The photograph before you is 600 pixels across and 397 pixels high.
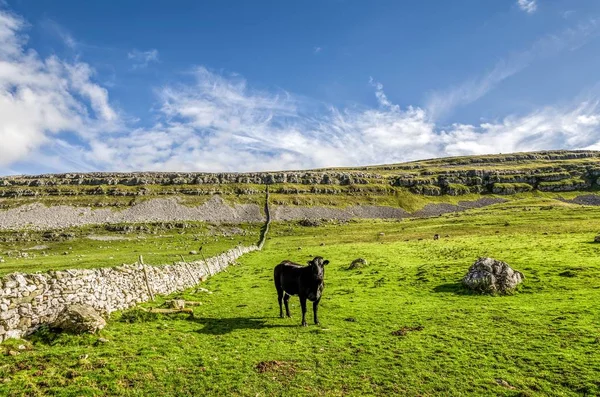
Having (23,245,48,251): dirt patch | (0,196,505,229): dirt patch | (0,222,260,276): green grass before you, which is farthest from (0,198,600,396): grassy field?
(0,196,505,229): dirt patch

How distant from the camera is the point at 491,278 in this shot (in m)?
24.7

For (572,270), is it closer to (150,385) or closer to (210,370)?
(210,370)

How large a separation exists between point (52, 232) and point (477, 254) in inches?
4564

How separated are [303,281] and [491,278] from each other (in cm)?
1458

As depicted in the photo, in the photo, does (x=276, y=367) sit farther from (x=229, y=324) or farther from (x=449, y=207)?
(x=449, y=207)

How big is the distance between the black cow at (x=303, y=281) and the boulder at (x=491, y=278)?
1247 cm

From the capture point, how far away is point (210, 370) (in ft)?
41.4

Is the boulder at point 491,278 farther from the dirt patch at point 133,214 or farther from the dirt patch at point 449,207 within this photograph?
the dirt patch at point 449,207

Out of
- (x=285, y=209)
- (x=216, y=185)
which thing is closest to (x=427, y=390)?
(x=285, y=209)

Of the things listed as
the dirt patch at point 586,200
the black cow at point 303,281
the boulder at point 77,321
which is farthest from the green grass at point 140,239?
the dirt patch at point 586,200

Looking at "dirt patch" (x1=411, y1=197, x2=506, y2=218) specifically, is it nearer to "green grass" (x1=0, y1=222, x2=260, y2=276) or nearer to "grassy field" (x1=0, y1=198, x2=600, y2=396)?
"green grass" (x1=0, y1=222, x2=260, y2=276)

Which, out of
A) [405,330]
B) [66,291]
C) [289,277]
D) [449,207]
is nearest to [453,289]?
[405,330]

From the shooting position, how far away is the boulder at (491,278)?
80.2 feet

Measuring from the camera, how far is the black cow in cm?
1894
